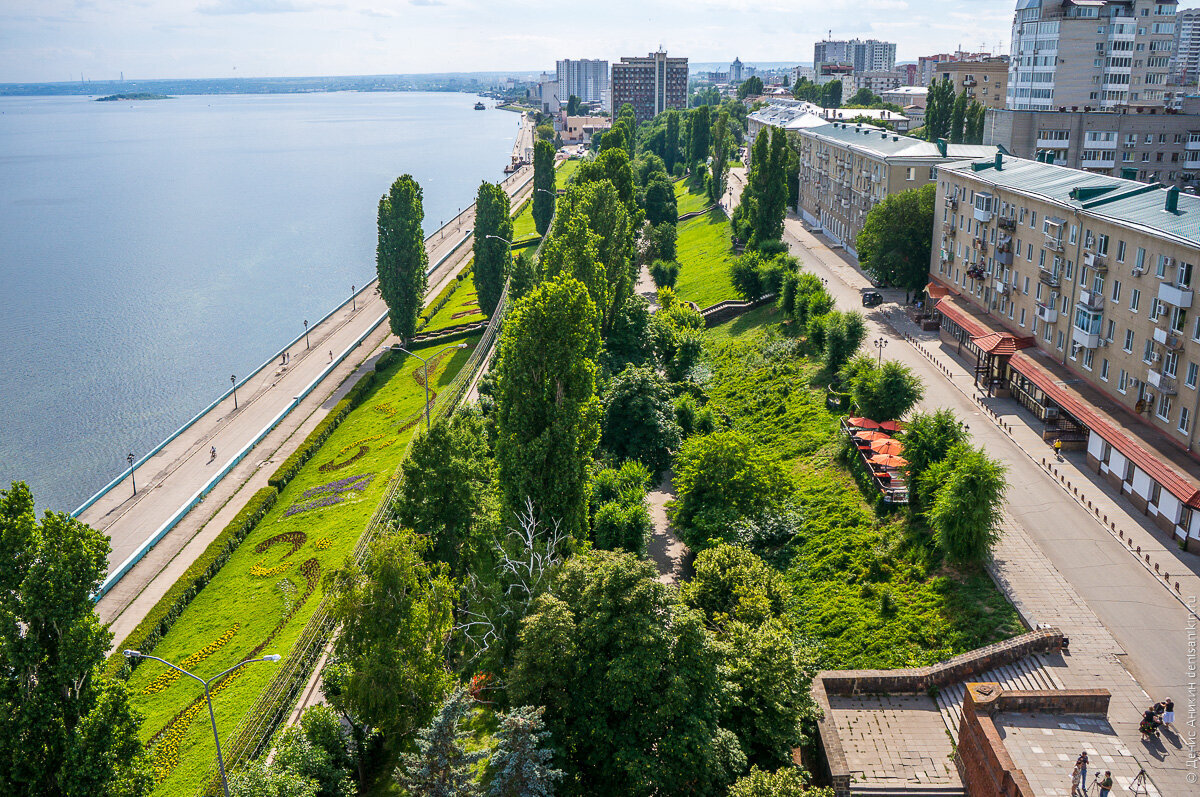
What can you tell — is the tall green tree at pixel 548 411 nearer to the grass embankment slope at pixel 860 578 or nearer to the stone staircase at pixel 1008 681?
the grass embankment slope at pixel 860 578

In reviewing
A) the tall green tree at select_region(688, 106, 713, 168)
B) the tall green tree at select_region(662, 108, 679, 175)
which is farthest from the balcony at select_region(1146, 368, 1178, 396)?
the tall green tree at select_region(662, 108, 679, 175)

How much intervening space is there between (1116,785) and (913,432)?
17.3 m

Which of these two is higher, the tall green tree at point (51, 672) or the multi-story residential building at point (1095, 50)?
the multi-story residential building at point (1095, 50)

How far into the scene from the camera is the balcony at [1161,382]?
3859 cm

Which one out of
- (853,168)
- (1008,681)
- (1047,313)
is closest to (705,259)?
(853,168)

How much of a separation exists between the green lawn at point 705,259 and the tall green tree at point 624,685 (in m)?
57.3

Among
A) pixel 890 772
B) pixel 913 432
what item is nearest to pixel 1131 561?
pixel 913 432

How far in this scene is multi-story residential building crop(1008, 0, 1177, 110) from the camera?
107 m

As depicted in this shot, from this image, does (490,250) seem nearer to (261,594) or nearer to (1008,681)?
(261,594)

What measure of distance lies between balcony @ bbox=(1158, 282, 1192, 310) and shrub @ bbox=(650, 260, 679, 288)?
52054 millimetres

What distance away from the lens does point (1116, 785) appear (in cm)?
2461

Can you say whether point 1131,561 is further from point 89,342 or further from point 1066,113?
point 89,342

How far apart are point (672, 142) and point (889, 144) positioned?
288 ft

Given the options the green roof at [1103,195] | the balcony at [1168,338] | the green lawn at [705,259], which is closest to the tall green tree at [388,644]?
the balcony at [1168,338]
